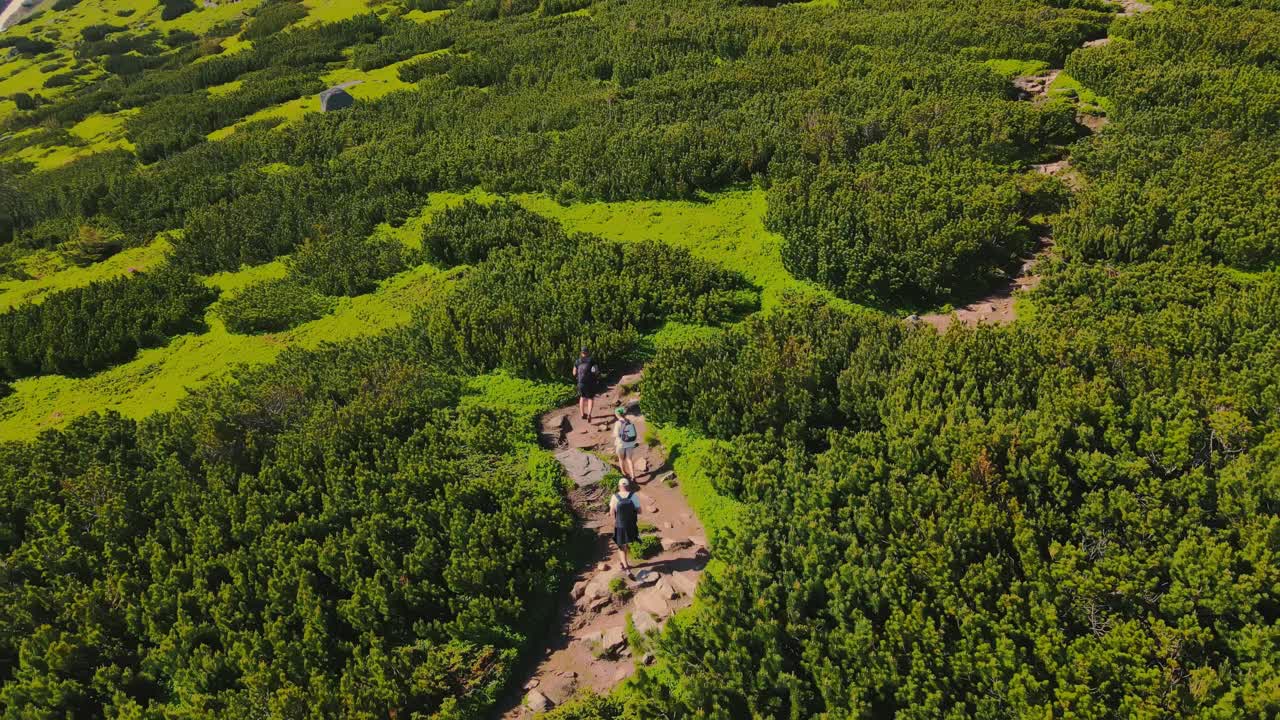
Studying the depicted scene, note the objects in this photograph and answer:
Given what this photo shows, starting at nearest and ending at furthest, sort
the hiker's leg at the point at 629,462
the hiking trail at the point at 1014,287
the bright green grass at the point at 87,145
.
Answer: the hiker's leg at the point at 629,462, the hiking trail at the point at 1014,287, the bright green grass at the point at 87,145

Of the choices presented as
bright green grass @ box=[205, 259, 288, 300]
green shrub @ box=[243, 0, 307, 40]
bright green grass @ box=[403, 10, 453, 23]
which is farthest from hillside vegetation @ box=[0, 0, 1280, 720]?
green shrub @ box=[243, 0, 307, 40]

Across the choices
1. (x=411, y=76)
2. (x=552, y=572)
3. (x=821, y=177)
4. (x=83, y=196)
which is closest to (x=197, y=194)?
(x=83, y=196)

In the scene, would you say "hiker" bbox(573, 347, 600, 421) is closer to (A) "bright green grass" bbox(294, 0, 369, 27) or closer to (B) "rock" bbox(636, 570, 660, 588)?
(B) "rock" bbox(636, 570, 660, 588)

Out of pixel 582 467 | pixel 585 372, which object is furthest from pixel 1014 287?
pixel 582 467

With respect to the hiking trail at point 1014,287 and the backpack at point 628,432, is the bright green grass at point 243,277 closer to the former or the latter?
the backpack at point 628,432

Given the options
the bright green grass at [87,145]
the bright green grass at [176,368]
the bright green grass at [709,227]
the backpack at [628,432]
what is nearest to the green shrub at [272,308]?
the bright green grass at [176,368]

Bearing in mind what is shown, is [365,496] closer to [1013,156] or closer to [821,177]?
[821,177]
